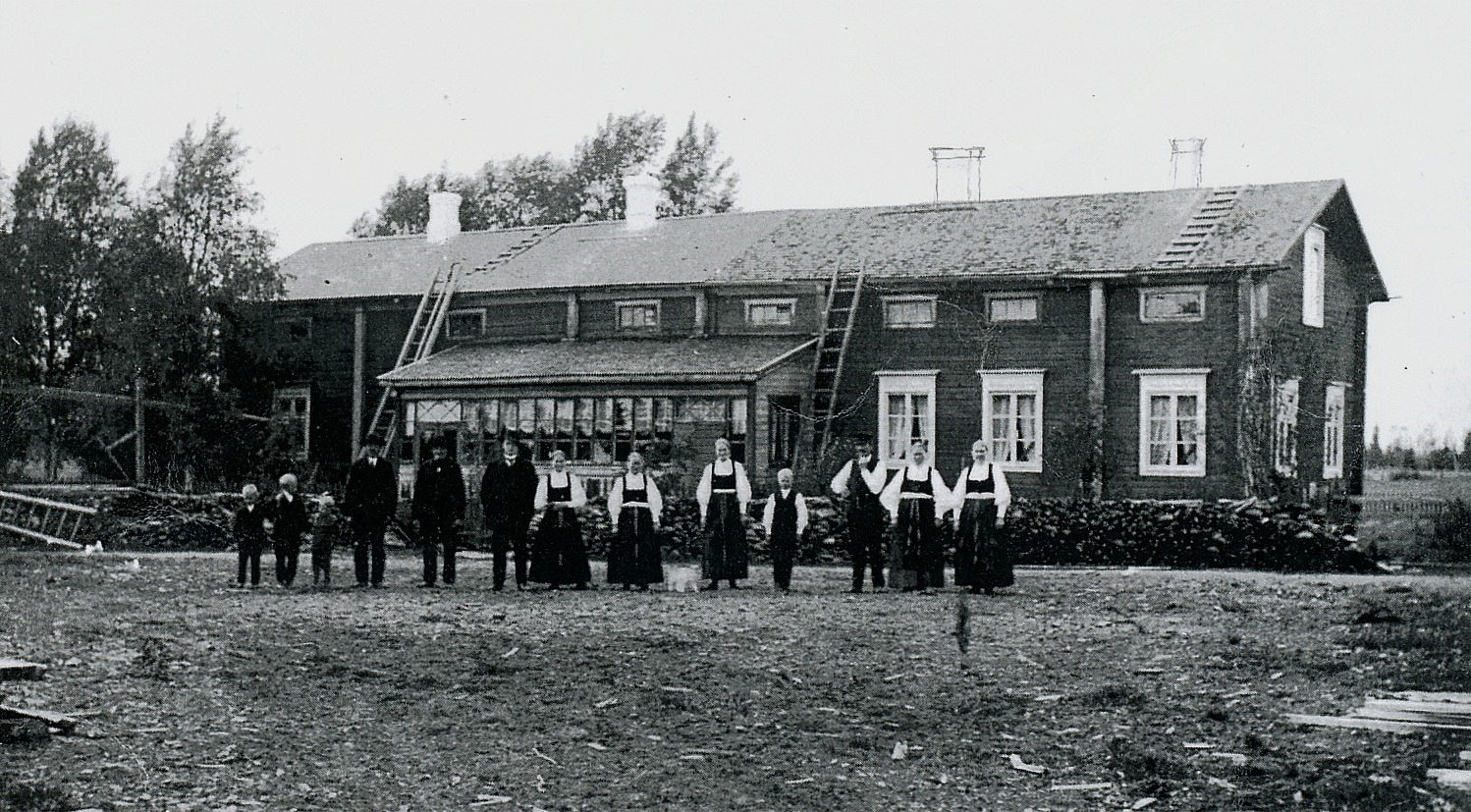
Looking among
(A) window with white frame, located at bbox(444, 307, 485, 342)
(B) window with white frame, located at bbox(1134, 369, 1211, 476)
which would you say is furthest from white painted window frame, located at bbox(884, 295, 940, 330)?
(A) window with white frame, located at bbox(444, 307, 485, 342)

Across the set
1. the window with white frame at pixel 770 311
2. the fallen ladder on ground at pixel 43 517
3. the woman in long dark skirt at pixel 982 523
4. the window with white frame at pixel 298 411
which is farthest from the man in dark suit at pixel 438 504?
the window with white frame at pixel 298 411

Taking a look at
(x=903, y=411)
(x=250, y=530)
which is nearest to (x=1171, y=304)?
(x=903, y=411)

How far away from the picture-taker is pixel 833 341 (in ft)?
94.8

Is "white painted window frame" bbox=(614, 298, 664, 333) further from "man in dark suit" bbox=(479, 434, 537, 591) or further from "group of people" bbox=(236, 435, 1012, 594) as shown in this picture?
"man in dark suit" bbox=(479, 434, 537, 591)

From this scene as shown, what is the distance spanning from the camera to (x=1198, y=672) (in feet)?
35.9

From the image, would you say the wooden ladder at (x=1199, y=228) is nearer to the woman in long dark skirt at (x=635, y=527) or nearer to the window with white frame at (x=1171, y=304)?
the window with white frame at (x=1171, y=304)

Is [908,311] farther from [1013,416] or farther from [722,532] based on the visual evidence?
[722,532]

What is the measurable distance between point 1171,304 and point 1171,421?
2046 millimetres

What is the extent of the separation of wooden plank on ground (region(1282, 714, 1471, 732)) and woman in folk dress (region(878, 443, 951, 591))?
778cm

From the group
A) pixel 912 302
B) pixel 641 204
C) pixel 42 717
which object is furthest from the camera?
pixel 641 204

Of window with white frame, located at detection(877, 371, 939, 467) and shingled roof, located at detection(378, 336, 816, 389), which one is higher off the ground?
shingled roof, located at detection(378, 336, 816, 389)

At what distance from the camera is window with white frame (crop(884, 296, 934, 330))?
28.3m

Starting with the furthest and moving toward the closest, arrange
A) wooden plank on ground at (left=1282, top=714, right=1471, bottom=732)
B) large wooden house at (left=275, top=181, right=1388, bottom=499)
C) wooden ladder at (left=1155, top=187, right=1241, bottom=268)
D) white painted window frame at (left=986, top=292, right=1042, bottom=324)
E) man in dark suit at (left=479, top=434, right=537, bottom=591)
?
white painted window frame at (left=986, top=292, right=1042, bottom=324)
wooden ladder at (left=1155, top=187, right=1241, bottom=268)
large wooden house at (left=275, top=181, right=1388, bottom=499)
man in dark suit at (left=479, top=434, right=537, bottom=591)
wooden plank on ground at (left=1282, top=714, right=1471, bottom=732)

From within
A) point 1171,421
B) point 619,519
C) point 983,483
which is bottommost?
A: point 619,519
